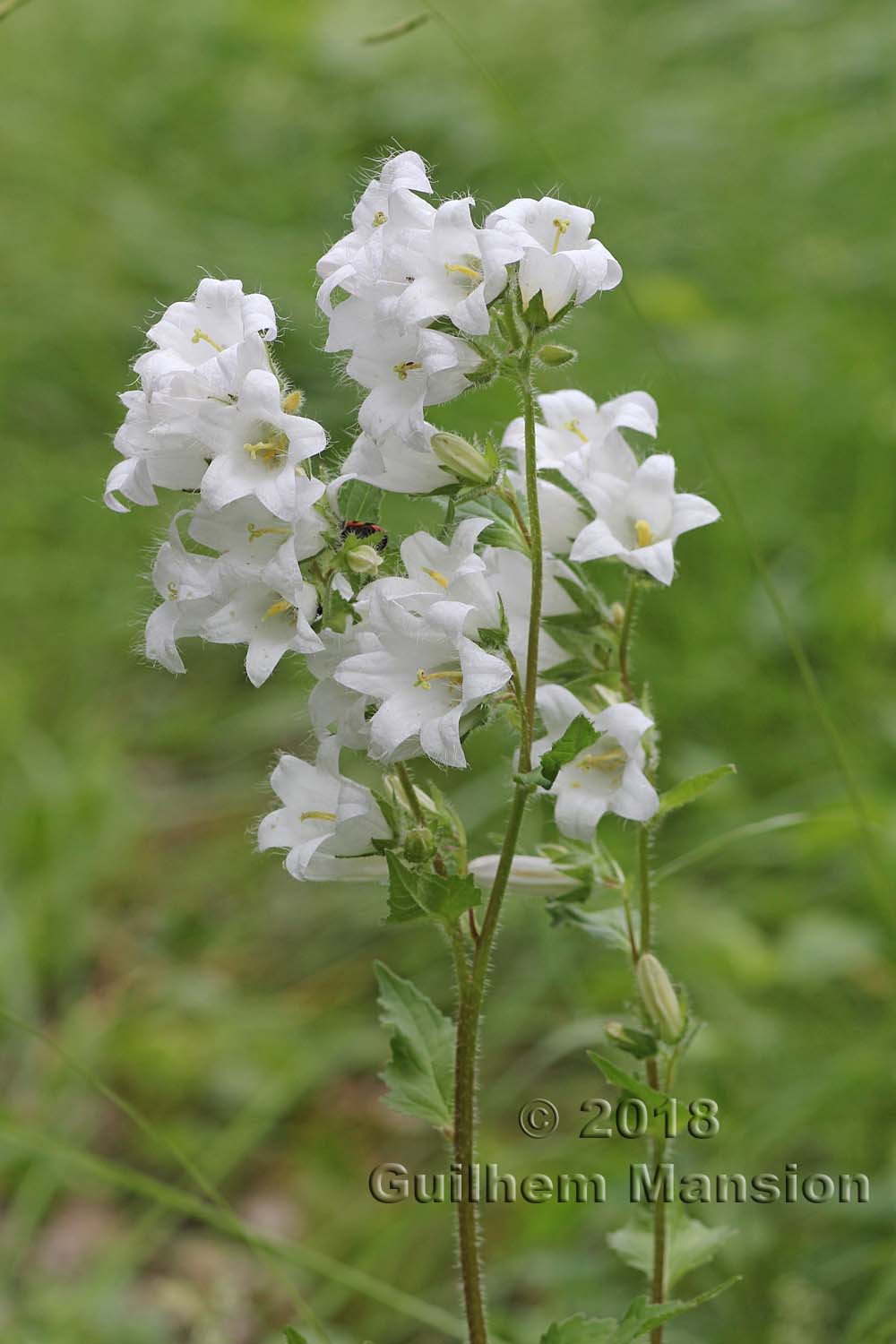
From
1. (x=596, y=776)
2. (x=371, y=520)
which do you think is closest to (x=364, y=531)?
(x=371, y=520)

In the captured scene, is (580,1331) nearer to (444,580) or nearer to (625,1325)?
(625,1325)

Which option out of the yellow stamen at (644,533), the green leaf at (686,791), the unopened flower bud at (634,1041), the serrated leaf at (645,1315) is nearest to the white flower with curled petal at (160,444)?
the yellow stamen at (644,533)

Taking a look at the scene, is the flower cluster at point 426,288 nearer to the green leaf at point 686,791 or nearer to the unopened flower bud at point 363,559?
the unopened flower bud at point 363,559

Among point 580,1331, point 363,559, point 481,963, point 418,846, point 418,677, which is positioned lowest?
point 580,1331

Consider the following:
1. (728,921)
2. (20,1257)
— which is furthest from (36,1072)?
(728,921)

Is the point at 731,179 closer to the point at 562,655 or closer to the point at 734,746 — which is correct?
the point at 734,746
